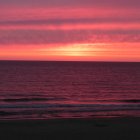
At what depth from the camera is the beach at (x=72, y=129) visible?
12.1 meters

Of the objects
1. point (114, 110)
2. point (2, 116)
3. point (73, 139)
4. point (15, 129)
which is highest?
point (114, 110)

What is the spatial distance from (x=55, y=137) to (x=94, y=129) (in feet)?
6.62

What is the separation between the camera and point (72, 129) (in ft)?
44.4

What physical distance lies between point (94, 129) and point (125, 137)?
1.83 meters

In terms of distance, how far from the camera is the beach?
39.7 feet

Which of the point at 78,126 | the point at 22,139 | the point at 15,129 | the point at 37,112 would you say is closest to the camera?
Result: the point at 22,139

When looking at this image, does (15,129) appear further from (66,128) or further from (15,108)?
(15,108)

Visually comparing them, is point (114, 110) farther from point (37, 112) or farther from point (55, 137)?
point (55, 137)

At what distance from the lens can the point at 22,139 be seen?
1173cm

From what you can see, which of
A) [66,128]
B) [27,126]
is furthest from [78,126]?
[27,126]

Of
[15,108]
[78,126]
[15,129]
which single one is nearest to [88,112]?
[15,108]

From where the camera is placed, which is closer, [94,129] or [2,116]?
[94,129]

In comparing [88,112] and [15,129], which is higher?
[88,112]

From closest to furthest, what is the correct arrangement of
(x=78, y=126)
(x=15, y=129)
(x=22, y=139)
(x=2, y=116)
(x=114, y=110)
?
(x=22, y=139), (x=15, y=129), (x=78, y=126), (x=2, y=116), (x=114, y=110)
